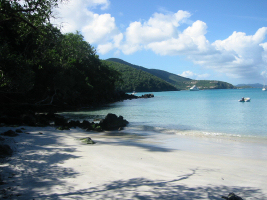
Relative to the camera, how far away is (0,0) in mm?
5977

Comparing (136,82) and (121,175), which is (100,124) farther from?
(136,82)

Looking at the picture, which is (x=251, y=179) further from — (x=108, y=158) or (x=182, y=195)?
(x=108, y=158)

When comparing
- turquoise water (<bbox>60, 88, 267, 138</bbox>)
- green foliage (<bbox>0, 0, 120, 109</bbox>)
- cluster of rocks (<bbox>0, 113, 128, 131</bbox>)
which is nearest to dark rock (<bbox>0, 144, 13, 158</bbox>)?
green foliage (<bbox>0, 0, 120, 109</bbox>)

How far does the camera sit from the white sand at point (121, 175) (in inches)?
175

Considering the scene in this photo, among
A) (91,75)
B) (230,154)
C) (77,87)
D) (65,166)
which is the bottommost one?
(230,154)

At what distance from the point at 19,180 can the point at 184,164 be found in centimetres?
471

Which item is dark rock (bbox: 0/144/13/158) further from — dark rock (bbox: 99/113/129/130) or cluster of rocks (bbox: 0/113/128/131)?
dark rock (bbox: 99/113/129/130)

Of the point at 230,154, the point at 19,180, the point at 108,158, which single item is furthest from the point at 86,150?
the point at 230,154

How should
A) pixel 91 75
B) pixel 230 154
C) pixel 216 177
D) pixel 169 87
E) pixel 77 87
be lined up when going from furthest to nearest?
pixel 169 87 → pixel 91 75 → pixel 77 87 → pixel 230 154 → pixel 216 177

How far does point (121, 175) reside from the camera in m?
5.52

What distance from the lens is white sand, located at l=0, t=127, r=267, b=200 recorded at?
14.6 feet

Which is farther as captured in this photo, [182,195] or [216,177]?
[216,177]

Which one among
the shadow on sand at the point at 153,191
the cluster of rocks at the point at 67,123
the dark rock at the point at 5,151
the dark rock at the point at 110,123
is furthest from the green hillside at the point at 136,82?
the shadow on sand at the point at 153,191

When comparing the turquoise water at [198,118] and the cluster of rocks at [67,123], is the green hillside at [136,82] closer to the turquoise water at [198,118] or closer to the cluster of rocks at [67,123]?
the turquoise water at [198,118]
